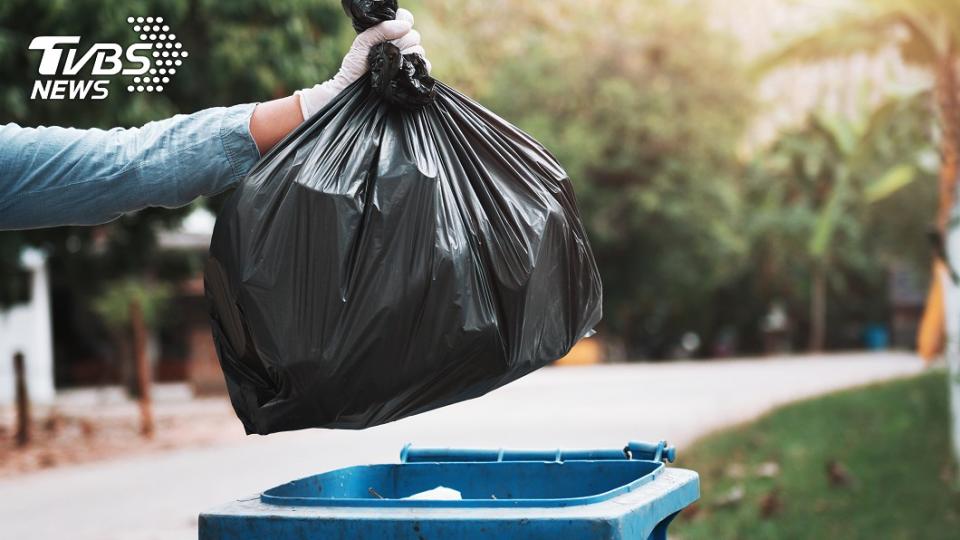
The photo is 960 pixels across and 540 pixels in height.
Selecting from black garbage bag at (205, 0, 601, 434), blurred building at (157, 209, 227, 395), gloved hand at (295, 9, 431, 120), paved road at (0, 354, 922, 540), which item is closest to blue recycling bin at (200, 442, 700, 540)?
black garbage bag at (205, 0, 601, 434)

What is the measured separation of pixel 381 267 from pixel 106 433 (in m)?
13.4

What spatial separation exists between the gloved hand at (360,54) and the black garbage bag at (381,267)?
0.13ft

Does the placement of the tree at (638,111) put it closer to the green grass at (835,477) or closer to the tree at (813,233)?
the tree at (813,233)

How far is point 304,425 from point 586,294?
0.74 m

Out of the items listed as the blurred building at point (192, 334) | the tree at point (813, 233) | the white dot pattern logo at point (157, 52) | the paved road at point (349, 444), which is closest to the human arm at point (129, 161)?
the paved road at point (349, 444)

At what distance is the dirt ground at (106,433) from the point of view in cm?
1277

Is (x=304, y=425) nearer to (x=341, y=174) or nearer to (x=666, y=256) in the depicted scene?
(x=341, y=174)

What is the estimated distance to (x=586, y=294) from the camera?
2.91m

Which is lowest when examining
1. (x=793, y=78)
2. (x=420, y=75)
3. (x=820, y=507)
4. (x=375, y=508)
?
(x=820, y=507)

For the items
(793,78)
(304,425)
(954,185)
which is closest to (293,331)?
(304,425)

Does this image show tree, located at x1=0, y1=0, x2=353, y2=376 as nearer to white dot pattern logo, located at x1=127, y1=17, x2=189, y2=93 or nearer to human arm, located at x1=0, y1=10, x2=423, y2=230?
white dot pattern logo, located at x1=127, y1=17, x2=189, y2=93

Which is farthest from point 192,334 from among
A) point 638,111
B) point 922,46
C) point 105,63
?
point 922,46

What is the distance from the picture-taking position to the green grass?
7.22 m

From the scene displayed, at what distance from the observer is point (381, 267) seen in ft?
8.20
